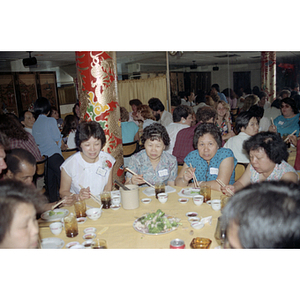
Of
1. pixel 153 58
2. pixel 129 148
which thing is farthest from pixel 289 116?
pixel 153 58

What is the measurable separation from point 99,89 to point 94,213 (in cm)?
163

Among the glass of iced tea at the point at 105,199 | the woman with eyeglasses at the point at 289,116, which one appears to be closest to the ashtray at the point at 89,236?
the glass of iced tea at the point at 105,199

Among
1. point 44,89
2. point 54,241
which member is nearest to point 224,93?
point 44,89

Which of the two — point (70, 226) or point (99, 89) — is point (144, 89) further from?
point (70, 226)

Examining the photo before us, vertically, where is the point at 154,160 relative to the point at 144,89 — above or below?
below

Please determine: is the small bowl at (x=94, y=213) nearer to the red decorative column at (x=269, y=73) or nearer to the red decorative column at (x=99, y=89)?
the red decorative column at (x=99, y=89)

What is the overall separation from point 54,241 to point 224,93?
8.19 m

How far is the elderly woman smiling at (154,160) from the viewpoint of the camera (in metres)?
2.72

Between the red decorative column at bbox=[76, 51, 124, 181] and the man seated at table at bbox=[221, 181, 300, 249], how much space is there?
2.47 meters

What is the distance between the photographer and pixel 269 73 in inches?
294

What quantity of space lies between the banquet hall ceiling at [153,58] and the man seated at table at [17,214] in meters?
6.78

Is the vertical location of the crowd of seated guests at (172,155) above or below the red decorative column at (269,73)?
below

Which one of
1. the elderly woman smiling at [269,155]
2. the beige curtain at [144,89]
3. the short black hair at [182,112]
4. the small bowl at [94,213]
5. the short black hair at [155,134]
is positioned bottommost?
the small bowl at [94,213]
